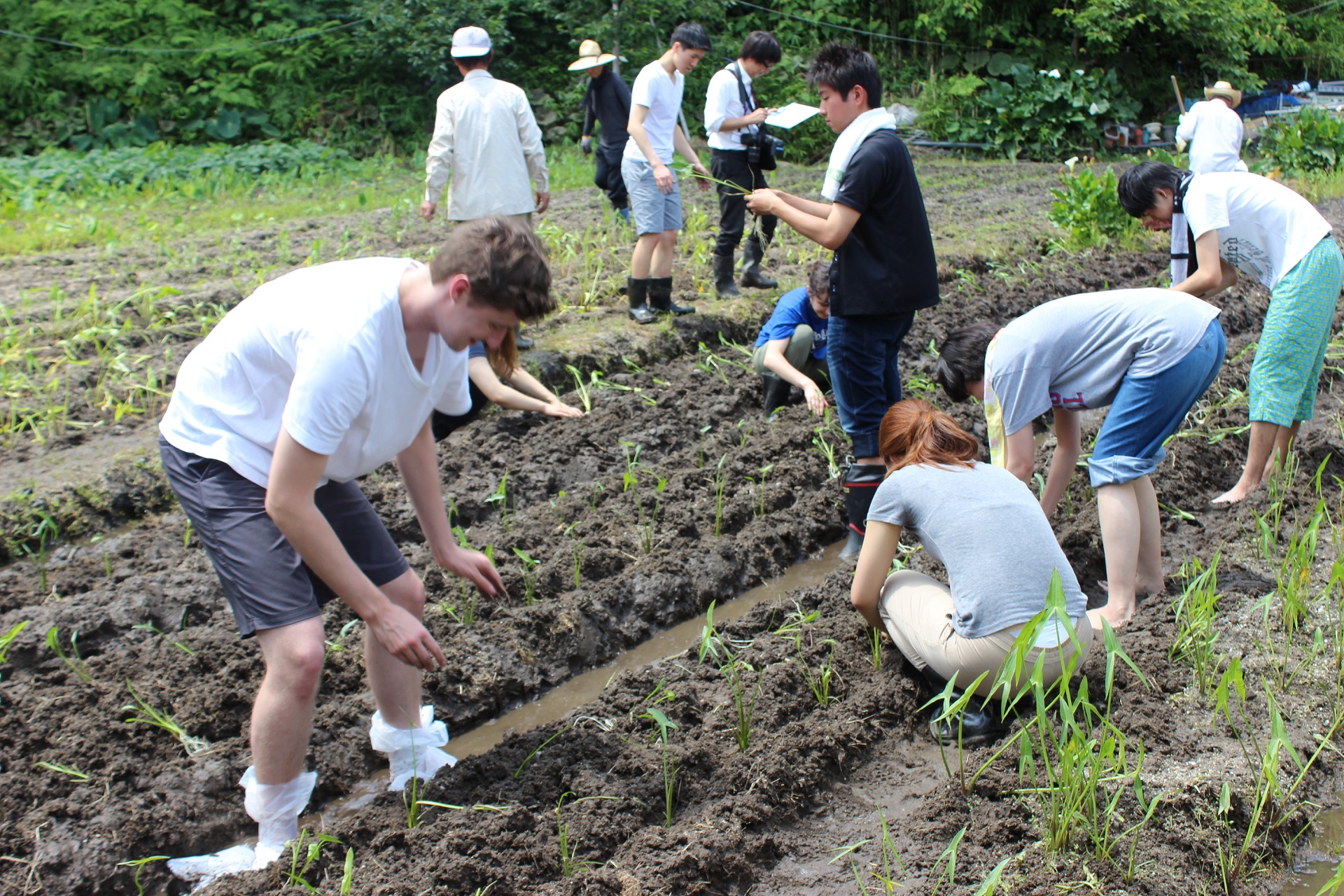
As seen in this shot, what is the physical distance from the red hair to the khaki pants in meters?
0.43

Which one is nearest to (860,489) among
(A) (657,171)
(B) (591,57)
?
(A) (657,171)

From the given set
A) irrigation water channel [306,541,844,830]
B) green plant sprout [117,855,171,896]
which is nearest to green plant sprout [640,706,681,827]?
irrigation water channel [306,541,844,830]

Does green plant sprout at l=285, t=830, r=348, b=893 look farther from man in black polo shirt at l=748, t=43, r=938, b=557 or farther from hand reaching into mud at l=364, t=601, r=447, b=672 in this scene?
man in black polo shirt at l=748, t=43, r=938, b=557

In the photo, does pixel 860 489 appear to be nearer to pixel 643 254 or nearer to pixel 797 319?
pixel 797 319

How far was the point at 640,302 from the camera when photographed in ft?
20.5

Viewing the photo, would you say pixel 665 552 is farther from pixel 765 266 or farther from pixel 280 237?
pixel 280 237

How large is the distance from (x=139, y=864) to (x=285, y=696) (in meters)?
0.72

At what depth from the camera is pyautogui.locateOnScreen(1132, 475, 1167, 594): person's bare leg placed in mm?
3377

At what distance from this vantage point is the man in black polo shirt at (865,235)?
11.6 ft

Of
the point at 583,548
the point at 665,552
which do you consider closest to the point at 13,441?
the point at 583,548

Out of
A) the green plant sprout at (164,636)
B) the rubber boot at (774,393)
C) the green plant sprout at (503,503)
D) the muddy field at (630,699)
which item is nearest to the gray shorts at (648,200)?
the rubber boot at (774,393)

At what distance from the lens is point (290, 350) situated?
2.20m

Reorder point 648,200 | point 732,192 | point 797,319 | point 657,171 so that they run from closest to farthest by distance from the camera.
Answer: point 797,319
point 657,171
point 648,200
point 732,192

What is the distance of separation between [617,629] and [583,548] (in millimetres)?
424
